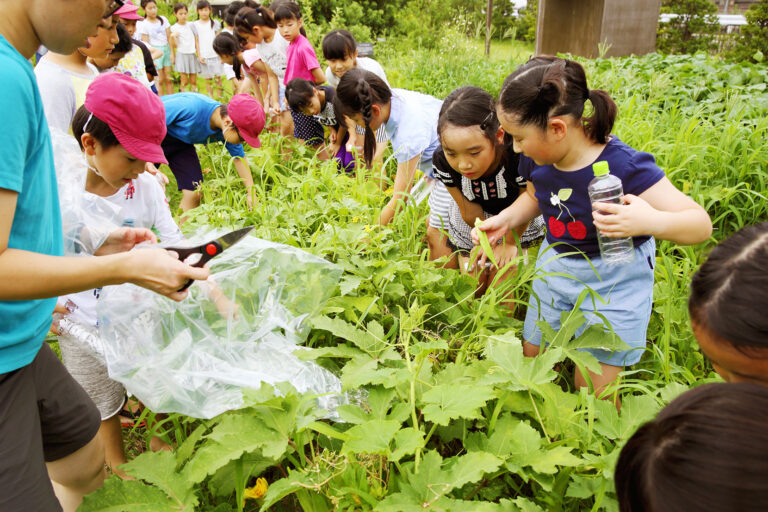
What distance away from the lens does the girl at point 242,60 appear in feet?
20.1

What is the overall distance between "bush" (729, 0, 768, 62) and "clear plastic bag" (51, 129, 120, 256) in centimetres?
761

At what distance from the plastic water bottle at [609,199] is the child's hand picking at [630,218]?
0.34 feet

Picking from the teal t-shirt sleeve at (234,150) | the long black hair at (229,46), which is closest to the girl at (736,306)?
the teal t-shirt sleeve at (234,150)

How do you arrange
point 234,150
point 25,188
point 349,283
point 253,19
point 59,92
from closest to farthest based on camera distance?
point 25,188 < point 349,283 < point 59,92 < point 234,150 < point 253,19

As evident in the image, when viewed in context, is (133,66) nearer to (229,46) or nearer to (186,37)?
(229,46)

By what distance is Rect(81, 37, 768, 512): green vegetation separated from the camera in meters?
1.19

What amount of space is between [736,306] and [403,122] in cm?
241

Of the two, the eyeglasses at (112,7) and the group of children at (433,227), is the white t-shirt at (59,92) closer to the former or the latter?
the group of children at (433,227)

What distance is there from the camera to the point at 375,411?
1326 mm

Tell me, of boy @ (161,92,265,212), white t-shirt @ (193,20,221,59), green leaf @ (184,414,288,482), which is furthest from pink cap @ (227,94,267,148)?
white t-shirt @ (193,20,221,59)

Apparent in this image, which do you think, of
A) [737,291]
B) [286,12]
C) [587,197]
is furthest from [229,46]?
[737,291]

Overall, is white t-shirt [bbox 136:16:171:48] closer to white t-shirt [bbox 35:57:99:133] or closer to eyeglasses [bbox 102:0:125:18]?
white t-shirt [bbox 35:57:99:133]

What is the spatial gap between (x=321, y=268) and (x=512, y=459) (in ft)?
3.42

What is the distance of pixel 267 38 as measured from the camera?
18.5 feet
